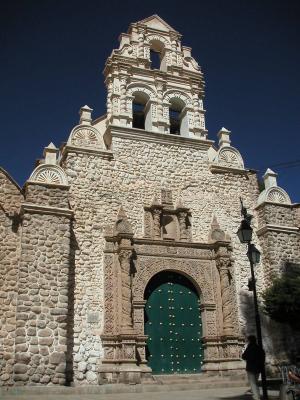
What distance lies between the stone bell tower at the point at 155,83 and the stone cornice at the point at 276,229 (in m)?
3.63

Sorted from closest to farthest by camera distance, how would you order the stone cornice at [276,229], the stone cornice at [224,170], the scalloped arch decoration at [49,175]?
the scalloped arch decoration at [49,175]
the stone cornice at [276,229]
the stone cornice at [224,170]

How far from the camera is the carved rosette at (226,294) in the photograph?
1172 centimetres

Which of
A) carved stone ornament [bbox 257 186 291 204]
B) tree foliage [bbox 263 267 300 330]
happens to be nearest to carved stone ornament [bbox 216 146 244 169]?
carved stone ornament [bbox 257 186 291 204]

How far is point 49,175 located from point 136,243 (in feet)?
9.60

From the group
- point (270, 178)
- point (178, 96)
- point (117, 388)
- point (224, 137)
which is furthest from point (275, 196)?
point (117, 388)

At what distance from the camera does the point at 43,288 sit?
33.8ft

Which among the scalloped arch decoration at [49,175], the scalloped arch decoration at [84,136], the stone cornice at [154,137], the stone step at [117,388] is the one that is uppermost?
the stone cornice at [154,137]

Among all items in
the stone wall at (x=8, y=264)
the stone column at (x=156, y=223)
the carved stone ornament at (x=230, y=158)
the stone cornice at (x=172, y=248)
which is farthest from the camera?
the carved stone ornament at (x=230, y=158)

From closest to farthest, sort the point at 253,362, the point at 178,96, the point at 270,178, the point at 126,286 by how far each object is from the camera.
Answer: the point at 253,362 < the point at 126,286 < the point at 270,178 < the point at 178,96

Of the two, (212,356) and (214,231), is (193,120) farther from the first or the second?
(212,356)

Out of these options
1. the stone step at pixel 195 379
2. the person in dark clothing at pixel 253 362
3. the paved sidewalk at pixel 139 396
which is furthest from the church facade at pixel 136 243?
the person in dark clothing at pixel 253 362

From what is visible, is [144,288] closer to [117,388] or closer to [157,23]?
[117,388]

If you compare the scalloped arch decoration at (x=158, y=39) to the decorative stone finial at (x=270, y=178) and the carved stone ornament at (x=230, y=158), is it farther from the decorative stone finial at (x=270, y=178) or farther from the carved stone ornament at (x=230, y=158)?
the decorative stone finial at (x=270, y=178)

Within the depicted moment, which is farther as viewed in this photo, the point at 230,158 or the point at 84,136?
the point at 230,158
